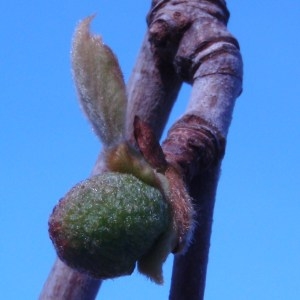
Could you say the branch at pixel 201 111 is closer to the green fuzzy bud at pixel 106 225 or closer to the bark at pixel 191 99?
the bark at pixel 191 99

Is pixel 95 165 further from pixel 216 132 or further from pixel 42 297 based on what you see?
pixel 216 132

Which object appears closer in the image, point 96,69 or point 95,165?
point 96,69

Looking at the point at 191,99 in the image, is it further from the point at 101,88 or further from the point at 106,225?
the point at 106,225

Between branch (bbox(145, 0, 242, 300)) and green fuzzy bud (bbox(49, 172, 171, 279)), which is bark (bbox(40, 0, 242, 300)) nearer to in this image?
branch (bbox(145, 0, 242, 300))

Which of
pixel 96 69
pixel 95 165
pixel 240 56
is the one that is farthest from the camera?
pixel 95 165

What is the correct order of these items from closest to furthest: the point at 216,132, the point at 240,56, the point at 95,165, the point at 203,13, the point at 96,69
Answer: the point at 96,69
the point at 216,132
the point at 240,56
the point at 203,13
the point at 95,165

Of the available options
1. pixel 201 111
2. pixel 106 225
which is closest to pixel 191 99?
pixel 201 111

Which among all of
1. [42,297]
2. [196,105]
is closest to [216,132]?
[196,105]
